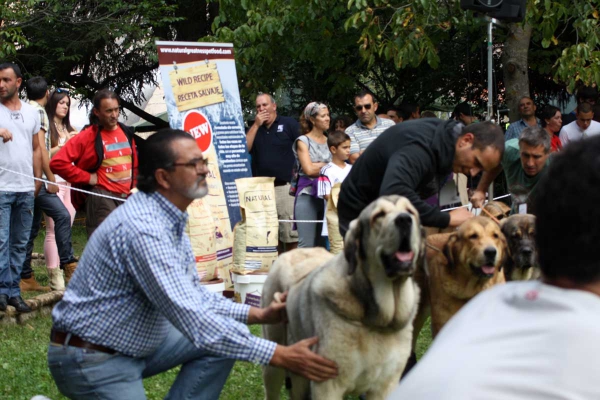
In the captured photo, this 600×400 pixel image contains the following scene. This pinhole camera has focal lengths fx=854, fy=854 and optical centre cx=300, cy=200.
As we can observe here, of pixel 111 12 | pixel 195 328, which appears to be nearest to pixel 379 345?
pixel 195 328

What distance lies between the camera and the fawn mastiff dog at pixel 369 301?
13.3 ft

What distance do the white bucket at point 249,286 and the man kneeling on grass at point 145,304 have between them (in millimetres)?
4352

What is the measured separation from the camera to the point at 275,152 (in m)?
10.0

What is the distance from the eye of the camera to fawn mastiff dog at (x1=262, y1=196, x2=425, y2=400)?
406 cm

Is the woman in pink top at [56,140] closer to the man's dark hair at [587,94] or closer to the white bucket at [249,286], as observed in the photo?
the white bucket at [249,286]

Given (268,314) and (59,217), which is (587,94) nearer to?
(59,217)

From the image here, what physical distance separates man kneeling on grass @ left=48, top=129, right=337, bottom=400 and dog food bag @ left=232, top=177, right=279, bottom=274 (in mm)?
4622

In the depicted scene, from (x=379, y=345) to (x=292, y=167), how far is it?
5.93 m

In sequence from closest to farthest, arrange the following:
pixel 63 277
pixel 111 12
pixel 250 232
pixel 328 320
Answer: pixel 328 320, pixel 250 232, pixel 63 277, pixel 111 12

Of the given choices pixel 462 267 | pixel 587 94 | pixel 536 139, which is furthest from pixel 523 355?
pixel 587 94

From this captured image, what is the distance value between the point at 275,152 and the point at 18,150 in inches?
125

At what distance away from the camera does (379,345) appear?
4.21 metres

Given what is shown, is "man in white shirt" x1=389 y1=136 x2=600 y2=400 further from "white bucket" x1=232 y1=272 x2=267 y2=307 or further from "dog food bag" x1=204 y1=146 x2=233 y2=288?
"dog food bag" x1=204 y1=146 x2=233 y2=288

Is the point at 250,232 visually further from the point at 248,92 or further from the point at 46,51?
the point at 46,51
